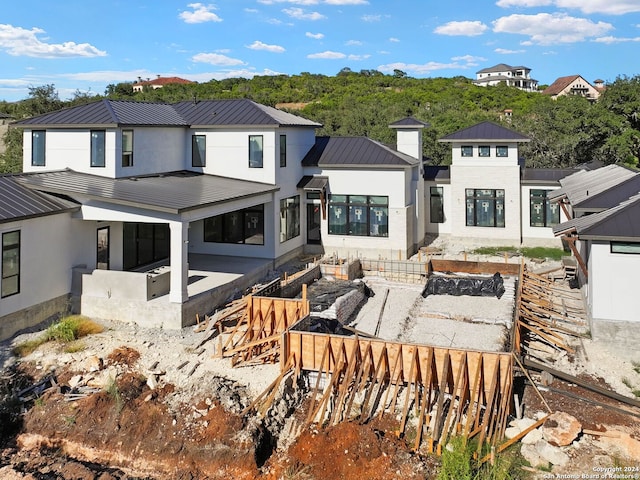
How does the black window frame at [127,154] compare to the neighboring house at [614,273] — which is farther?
the black window frame at [127,154]

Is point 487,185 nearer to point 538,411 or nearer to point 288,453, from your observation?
point 538,411

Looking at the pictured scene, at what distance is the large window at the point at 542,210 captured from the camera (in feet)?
80.0

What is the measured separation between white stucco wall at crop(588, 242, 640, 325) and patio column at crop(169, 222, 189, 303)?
1044 centimetres

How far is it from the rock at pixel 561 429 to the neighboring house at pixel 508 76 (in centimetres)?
12077

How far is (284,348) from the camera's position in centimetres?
1170

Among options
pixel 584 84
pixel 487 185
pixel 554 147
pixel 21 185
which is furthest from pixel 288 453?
pixel 584 84

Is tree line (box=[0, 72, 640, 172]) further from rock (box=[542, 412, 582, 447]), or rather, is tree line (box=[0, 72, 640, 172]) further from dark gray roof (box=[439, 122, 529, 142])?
rock (box=[542, 412, 582, 447])

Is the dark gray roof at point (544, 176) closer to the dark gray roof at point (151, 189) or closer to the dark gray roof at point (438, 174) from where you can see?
the dark gray roof at point (438, 174)

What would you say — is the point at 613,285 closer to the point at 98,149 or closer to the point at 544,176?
the point at 544,176

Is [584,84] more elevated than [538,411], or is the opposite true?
[584,84]

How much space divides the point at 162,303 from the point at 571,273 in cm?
1416

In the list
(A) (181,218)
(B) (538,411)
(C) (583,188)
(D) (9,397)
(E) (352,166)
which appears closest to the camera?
(B) (538,411)

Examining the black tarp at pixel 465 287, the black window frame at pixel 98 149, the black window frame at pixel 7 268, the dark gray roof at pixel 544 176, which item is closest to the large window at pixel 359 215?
the black tarp at pixel 465 287

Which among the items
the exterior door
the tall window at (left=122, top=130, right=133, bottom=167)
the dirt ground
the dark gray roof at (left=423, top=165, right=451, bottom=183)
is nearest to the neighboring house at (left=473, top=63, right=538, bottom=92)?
the dark gray roof at (left=423, top=165, right=451, bottom=183)
